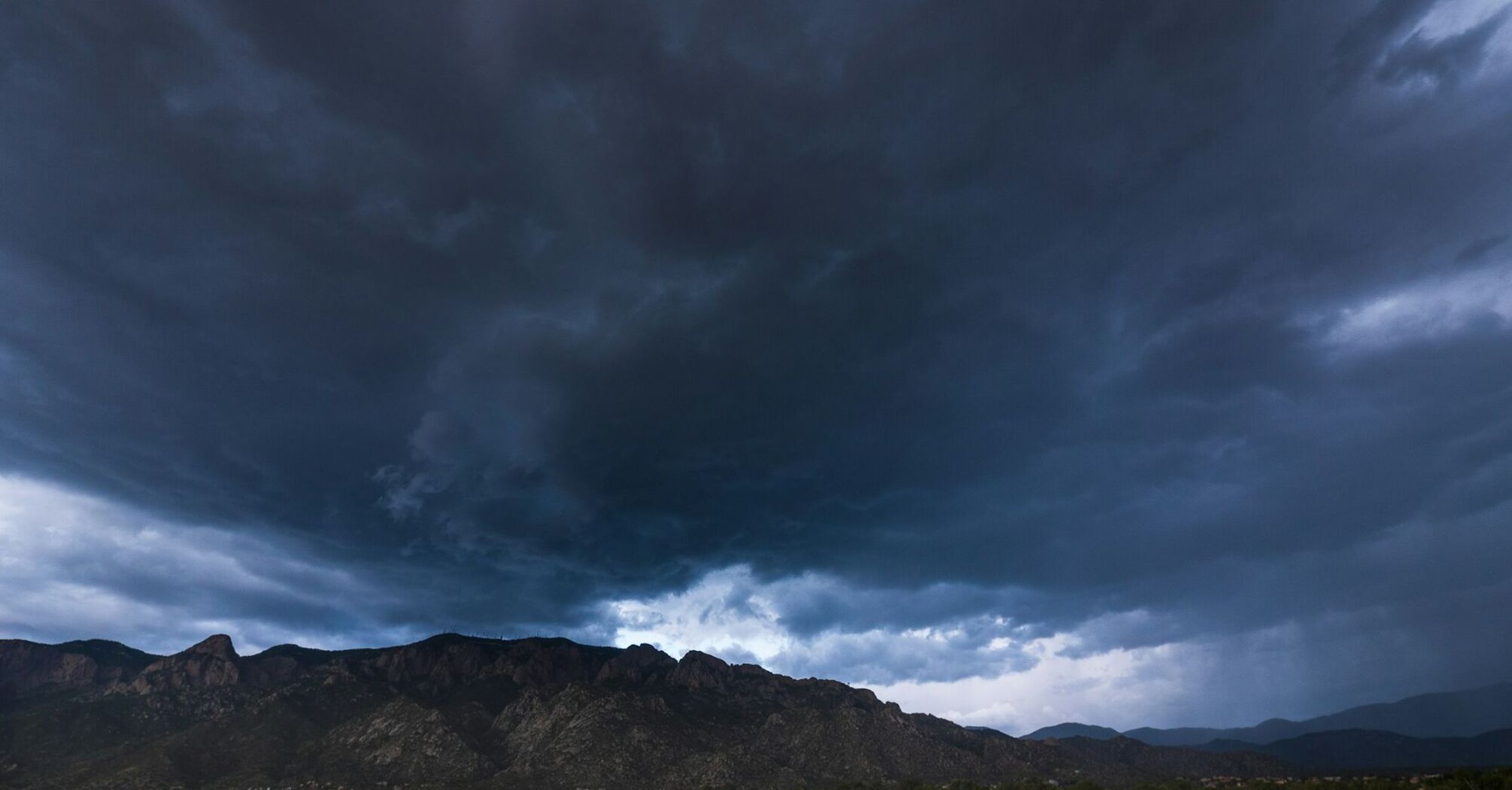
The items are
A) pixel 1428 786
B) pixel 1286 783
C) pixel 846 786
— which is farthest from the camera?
pixel 846 786

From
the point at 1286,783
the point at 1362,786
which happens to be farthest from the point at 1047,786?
the point at 1362,786

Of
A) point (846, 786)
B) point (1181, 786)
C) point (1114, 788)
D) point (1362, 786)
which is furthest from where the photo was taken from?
point (846, 786)

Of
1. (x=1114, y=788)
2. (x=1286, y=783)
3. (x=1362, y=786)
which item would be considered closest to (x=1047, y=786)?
(x=1114, y=788)

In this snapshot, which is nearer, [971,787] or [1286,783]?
[1286,783]

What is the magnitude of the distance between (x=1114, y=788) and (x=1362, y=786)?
201 feet

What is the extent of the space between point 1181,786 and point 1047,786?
119 ft

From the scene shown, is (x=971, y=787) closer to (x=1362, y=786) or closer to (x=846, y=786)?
(x=846, y=786)

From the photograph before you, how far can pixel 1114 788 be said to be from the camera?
15238cm

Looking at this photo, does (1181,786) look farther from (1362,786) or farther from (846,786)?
(846,786)

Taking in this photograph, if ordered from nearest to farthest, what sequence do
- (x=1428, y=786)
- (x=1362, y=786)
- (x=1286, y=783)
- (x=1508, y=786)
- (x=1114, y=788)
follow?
(x=1508, y=786)
(x=1428, y=786)
(x=1362, y=786)
(x=1286, y=783)
(x=1114, y=788)

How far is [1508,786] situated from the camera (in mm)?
85250

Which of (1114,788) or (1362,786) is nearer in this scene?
(1362,786)

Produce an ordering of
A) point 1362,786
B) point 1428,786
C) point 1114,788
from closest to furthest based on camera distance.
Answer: point 1428,786, point 1362,786, point 1114,788

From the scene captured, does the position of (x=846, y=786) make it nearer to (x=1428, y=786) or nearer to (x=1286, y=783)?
(x=1286, y=783)
